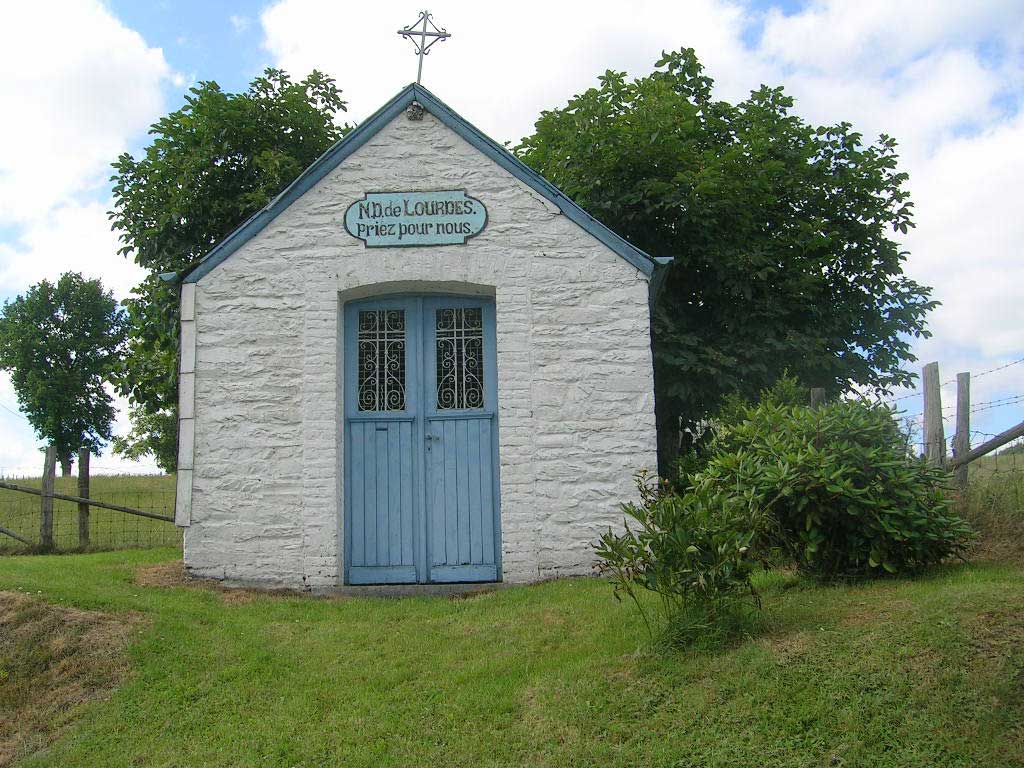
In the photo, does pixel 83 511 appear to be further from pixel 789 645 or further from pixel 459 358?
pixel 789 645

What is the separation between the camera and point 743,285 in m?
12.2

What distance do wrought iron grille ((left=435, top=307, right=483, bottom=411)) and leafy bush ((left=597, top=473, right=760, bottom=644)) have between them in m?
3.52

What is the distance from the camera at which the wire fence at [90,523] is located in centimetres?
1225

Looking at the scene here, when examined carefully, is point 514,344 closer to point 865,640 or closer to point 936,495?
point 936,495

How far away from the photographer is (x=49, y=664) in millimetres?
6438

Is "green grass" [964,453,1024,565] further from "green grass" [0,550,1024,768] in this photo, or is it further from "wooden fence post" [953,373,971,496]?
"green grass" [0,550,1024,768]

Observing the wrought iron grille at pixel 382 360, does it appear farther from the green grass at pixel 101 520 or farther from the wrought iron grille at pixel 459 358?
Answer: the green grass at pixel 101 520

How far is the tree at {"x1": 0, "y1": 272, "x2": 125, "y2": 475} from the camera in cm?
3078

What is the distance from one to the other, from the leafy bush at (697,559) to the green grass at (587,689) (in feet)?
0.80

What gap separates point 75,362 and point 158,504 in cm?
1543

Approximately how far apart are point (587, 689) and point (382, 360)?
4.68 meters

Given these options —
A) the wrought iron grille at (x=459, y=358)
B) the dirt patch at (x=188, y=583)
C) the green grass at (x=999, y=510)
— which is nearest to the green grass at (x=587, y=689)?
the green grass at (x=999, y=510)

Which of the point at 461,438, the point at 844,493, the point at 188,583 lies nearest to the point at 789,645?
the point at 844,493

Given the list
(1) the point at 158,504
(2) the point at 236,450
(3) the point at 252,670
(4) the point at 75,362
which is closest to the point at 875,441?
(3) the point at 252,670
